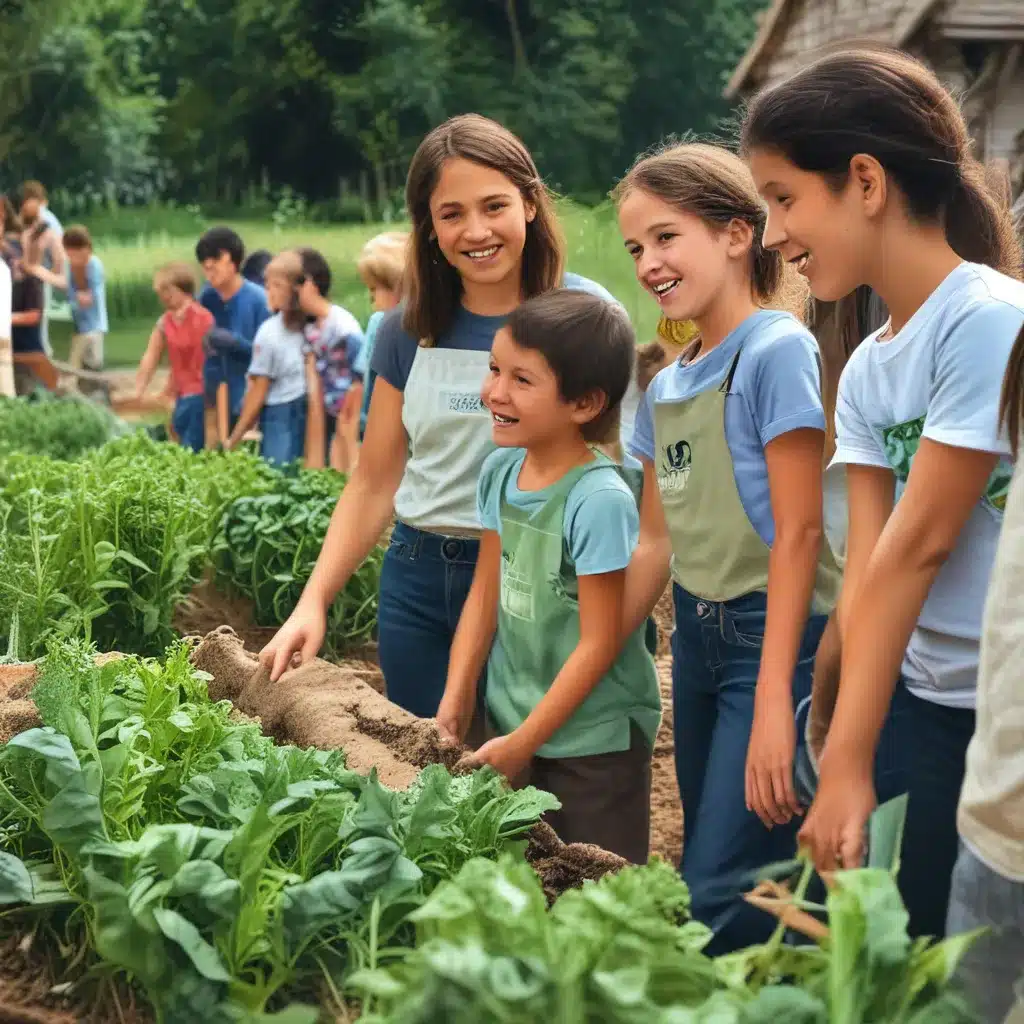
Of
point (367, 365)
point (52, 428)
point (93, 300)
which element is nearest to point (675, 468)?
point (367, 365)

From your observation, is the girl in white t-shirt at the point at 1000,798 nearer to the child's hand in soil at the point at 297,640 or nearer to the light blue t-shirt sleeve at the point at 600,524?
the light blue t-shirt sleeve at the point at 600,524

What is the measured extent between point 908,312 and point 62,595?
297 cm

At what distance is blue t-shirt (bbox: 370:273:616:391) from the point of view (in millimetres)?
3717

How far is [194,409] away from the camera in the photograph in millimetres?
11898

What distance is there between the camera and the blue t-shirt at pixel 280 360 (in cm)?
1012

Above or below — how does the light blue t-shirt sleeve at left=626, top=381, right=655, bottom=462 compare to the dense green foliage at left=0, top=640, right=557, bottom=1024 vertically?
above

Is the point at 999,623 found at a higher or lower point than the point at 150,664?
higher

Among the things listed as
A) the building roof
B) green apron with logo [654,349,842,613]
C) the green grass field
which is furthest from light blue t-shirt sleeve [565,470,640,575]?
the green grass field

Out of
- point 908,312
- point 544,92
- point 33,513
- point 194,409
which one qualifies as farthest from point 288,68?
point 908,312

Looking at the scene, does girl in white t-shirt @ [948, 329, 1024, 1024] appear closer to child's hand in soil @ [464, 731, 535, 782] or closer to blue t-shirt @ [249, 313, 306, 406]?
child's hand in soil @ [464, 731, 535, 782]

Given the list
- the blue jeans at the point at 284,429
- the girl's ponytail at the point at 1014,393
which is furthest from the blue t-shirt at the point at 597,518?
the blue jeans at the point at 284,429

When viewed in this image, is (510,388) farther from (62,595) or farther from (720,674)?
(62,595)

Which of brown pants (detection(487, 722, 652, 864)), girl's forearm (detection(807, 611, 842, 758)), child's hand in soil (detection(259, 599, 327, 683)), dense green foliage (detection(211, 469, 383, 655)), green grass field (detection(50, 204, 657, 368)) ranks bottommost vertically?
green grass field (detection(50, 204, 657, 368))

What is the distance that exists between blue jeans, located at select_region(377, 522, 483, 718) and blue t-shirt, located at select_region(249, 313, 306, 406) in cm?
636
